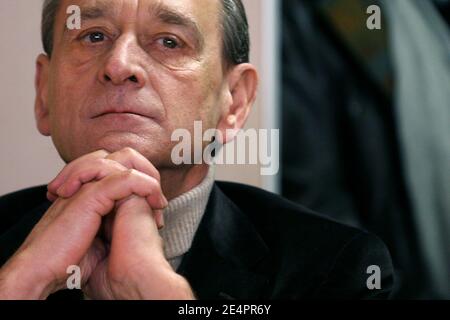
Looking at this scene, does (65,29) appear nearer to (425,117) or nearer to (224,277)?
(224,277)

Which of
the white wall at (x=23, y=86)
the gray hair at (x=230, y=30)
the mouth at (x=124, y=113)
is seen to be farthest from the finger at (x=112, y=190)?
the gray hair at (x=230, y=30)

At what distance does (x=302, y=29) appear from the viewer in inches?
51.8

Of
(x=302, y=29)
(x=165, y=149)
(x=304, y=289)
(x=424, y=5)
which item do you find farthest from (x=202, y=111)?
(x=424, y=5)

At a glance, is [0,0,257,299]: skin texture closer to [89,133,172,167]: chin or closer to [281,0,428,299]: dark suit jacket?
[89,133,172,167]: chin

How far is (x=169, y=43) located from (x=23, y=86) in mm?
318

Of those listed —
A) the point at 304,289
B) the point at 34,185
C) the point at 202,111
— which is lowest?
the point at 304,289

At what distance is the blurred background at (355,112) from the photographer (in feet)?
4.25

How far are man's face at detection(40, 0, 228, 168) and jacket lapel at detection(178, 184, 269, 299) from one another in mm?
161

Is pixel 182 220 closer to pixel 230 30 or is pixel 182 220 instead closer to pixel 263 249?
pixel 263 249

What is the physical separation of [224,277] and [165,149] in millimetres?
258

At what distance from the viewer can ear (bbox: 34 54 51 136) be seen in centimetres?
129
